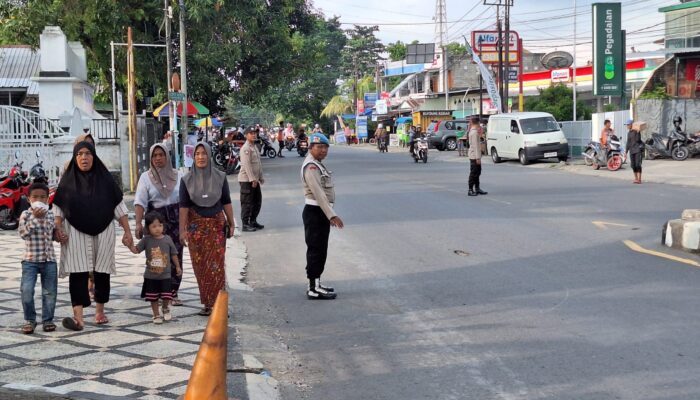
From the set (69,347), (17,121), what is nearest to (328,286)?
(69,347)

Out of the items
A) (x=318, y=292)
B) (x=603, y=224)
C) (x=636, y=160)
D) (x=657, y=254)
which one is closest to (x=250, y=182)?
(x=603, y=224)

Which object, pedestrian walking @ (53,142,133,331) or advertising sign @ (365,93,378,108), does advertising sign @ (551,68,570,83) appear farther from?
pedestrian walking @ (53,142,133,331)

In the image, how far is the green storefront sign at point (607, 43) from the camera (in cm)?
3319

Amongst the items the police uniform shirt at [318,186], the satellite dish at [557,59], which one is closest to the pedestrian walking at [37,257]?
the police uniform shirt at [318,186]

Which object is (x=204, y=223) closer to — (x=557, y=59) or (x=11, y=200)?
(x=11, y=200)

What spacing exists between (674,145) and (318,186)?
2311 centimetres

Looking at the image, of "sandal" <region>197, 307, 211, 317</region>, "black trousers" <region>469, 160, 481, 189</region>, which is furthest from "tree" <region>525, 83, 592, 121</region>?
"sandal" <region>197, 307, 211, 317</region>

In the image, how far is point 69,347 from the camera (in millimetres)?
6465

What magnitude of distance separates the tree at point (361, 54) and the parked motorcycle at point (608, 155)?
81329 mm

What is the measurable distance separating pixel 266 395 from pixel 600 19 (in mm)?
30792

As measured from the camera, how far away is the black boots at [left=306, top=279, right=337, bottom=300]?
28.2ft

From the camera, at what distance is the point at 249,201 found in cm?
1443

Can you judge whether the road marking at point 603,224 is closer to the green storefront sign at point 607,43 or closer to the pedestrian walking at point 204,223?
the pedestrian walking at point 204,223

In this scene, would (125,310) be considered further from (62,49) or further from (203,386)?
(62,49)
